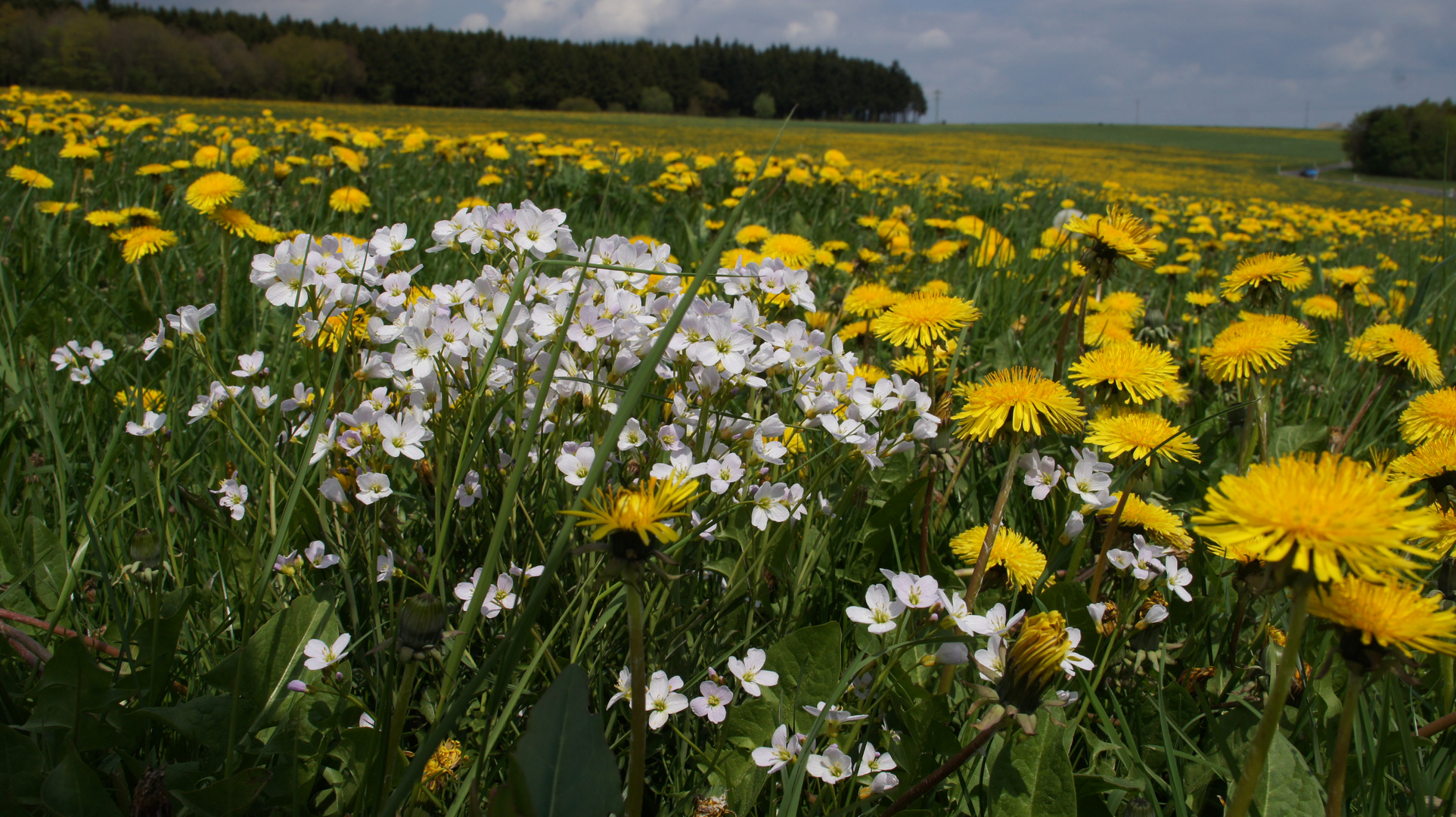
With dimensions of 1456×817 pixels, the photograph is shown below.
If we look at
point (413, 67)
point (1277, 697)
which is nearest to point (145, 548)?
point (1277, 697)

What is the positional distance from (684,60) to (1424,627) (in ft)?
306

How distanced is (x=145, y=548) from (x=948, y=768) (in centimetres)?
112

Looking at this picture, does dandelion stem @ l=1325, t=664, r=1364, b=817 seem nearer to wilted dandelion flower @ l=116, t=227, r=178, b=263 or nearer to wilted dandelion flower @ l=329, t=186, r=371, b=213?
wilted dandelion flower @ l=116, t=227, r=178, b=263

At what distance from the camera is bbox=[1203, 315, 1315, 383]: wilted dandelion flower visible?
1.61 metres

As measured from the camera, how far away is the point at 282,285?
1.23 meters

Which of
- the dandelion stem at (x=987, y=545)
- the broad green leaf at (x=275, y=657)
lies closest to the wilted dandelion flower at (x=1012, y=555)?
the dandelion stem at (x=987, y=545)

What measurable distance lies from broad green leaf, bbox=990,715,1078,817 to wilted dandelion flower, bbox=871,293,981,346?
0.86 metres

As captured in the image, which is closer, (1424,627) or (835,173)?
(1424,627)

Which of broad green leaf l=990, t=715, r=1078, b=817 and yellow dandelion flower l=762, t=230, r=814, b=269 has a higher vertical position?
yellow dandelion flower l=762, t=230, r=814, b=269

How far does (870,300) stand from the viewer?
2.28m

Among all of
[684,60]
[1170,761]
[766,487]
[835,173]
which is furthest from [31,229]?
[684,60]

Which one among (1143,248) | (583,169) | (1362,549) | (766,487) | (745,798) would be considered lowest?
(745,798)

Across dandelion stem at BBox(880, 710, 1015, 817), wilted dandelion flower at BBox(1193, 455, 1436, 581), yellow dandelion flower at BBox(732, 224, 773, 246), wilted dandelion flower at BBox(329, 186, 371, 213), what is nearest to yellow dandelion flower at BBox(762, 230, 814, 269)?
yellow dandelion flower at BBox(732, 224, 773, 246)

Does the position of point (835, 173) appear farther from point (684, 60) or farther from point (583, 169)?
point (684, 60)
